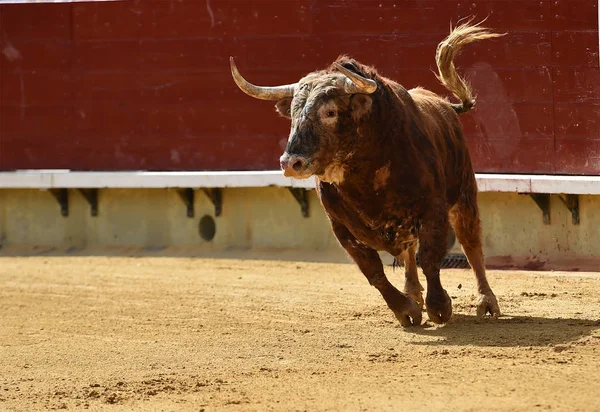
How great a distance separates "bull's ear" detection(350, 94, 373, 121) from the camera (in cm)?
624

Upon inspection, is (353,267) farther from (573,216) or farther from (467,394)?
(467,394)

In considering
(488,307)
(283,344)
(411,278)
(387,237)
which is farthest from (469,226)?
(283,344)

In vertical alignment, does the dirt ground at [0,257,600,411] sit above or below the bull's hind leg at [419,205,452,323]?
below

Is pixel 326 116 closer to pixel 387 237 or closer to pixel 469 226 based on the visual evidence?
pixel 387 237

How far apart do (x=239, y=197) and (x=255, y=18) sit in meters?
1.58

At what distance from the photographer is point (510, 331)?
6.09 m

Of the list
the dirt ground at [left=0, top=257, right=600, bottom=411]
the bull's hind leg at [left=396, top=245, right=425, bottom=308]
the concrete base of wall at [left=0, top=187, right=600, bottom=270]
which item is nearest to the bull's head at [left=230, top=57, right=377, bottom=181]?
the dirt ground at [left=0, top=257, right=600, bottom=411]

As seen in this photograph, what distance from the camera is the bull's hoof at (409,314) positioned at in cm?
642

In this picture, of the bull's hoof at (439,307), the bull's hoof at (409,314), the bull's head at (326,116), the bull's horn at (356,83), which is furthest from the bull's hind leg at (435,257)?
the bull's horn at (356,83)

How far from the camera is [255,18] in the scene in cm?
1073

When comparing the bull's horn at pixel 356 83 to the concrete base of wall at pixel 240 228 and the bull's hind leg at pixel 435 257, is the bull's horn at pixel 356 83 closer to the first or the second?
the bull's hind leg at pixel 435 257

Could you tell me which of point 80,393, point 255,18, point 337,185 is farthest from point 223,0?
point 80,393

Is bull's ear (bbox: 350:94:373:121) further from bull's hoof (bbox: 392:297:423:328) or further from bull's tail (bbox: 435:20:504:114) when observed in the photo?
bull's tail (bbox: 435:20:504:114)

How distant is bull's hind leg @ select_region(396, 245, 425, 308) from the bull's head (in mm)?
1102
